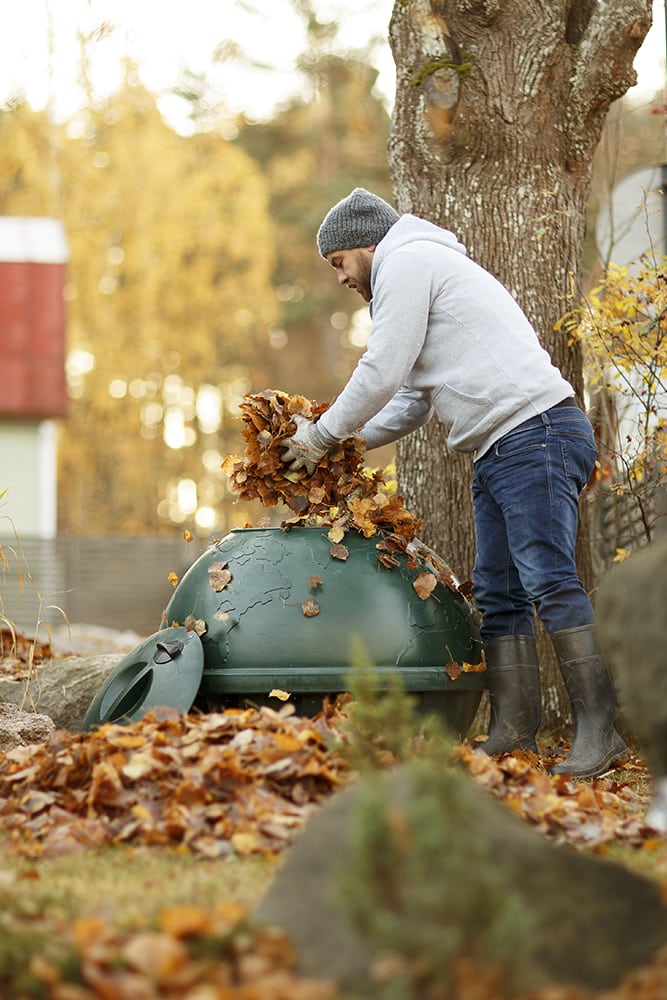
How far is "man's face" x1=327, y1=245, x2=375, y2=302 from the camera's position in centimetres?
504

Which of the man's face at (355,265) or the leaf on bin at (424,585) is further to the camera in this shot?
the man's face at (355,265)

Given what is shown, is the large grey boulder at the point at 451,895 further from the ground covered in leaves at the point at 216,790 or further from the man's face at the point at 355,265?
the man's face at the point at 355,265

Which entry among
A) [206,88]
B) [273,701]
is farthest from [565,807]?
[206,88]

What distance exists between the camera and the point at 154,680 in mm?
4781

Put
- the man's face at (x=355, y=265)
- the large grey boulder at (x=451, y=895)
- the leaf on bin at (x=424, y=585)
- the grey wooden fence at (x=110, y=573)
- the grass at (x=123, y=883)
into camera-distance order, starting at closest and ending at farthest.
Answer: the large grey boulder at (x=451, y=895) < the grass at (x=123, y=883) < the leaf on bin at (x=424, y=585) < the man's face at (x=355, y=265) < the grey wooden fence at (x=110, y=573)

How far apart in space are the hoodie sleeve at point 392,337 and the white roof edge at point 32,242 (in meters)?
15.5

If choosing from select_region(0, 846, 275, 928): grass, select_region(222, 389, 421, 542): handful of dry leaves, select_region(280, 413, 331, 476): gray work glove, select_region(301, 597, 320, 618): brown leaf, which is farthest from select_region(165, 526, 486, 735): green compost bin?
select_region(0, 846, 275, 928): grass

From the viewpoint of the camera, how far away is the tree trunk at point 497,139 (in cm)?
629

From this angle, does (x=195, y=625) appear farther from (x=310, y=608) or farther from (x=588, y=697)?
(x=588, y=697)

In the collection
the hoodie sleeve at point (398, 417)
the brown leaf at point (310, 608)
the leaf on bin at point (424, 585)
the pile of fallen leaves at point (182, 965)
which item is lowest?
the pile of fallen leaves at point (182, 965)

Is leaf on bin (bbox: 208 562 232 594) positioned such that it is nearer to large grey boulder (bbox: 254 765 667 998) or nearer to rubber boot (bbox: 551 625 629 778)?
rubber boot (bbox: 551 625 629 778)

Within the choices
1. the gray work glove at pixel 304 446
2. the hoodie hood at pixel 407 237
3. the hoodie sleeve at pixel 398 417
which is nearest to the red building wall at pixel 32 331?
the hoodie sleeve at pixel 398 417

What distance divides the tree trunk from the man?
4.30ft

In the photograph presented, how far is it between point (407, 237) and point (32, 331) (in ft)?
50.3
